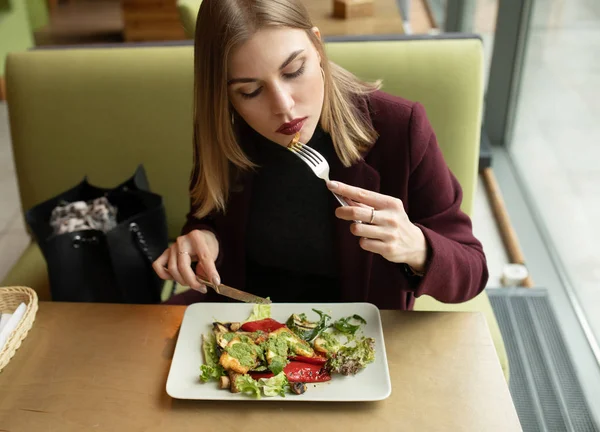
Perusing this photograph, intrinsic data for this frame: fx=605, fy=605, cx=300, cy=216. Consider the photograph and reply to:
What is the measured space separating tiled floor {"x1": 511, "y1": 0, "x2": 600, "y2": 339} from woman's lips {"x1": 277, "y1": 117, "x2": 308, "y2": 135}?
1.37 meters

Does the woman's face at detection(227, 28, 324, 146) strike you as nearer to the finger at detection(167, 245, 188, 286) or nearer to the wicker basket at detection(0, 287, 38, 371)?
the finger at detection(167, 245, 188, 286)

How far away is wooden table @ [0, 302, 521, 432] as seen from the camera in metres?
0.94

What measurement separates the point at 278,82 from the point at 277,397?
0.51m

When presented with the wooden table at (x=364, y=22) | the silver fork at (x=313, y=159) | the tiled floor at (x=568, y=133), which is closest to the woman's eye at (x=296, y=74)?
the silver fork at (x=313, y=159)

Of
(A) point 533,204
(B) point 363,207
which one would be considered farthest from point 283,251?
(A) point 533,204

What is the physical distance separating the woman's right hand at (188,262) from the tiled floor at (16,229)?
1.44 m

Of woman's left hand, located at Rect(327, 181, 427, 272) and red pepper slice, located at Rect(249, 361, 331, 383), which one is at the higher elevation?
woman's left hand, located at Rect(327, 181, 427, 272)

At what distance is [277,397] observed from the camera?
0.96 metres

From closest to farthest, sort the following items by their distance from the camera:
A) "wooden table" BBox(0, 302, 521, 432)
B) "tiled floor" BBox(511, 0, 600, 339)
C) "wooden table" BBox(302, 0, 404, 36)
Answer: "wooden table" BBox(0, 302, 521, 432)
"tiled floor" BBox(511, 0, 600, 339)
"wooden table" BBox(302, 0, 404, 36)

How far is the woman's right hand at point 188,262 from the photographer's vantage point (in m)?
1.14

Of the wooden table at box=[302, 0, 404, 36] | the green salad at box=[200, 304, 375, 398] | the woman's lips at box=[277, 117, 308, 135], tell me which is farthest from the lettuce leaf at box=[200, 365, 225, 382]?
the wooden table at box=[302, 0, 404, 36]

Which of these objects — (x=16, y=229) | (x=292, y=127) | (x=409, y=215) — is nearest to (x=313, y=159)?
(x=292, y=127)

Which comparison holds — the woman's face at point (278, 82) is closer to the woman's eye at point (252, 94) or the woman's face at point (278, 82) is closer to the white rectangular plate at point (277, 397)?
the woman's eye at point (252, 94)

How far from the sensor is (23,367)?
108 cm
